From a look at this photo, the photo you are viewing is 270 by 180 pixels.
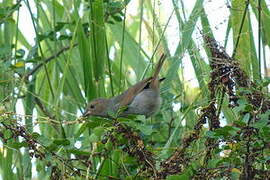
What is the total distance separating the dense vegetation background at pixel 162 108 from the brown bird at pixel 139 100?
0.28 ft

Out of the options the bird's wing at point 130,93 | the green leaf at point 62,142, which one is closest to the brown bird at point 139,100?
the bird's wing at point 130,93

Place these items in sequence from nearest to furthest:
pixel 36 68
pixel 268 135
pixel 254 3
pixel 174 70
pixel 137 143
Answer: pixel 268 135, pixel 137 143, pixel 254 3, pixel 174 70, pixel 36 68

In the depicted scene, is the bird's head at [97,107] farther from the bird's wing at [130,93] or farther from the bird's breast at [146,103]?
the bird's breast at [146,103]

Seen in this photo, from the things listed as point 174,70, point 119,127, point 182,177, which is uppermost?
point 174,70

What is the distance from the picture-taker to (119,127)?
2523 mm

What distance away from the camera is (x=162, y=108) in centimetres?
432

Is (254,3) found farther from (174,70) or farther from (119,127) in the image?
(119,127)

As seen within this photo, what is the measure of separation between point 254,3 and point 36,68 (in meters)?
1.74

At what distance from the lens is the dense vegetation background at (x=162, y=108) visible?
2428 mm

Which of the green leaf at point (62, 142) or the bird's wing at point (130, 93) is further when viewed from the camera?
the bird's wing at point (130, 93)

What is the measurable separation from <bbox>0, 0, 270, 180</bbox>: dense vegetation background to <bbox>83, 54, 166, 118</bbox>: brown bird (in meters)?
0.09

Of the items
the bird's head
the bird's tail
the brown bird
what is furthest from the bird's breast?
the bird's head

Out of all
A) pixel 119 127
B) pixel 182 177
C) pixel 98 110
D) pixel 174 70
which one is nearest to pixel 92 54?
pixel 174 70

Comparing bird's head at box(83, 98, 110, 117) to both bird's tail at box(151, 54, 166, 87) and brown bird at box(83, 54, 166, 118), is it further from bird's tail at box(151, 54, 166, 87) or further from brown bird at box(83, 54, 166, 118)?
bird's tail at box(151, 54, 166, 87)
